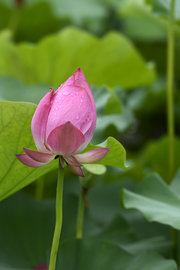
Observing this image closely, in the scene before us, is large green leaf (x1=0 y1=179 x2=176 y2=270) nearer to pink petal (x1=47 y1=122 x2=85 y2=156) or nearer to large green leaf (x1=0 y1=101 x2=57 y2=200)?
large green leaf (x1=0 y1=101 x2=57 y2=200)

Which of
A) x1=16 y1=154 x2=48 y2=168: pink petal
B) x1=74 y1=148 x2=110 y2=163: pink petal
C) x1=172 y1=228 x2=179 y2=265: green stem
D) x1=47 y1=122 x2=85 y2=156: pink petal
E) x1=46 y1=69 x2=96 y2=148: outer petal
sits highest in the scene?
x1=46 y1=69 x2=96 y2=148: outer petal

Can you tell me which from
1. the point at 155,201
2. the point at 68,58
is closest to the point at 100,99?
the point at 155,201

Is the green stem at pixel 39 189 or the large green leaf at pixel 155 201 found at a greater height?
the large green leaf at pixel 155 201

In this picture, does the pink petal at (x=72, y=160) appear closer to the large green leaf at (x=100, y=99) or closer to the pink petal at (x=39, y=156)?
the pink petal at (x=39, y=156)

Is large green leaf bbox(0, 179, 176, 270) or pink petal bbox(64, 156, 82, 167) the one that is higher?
pink petal bbox(64, 156, 82, 167)

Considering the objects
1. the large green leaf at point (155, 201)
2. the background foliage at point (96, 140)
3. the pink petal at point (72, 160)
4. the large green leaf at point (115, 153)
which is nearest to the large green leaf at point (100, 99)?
the background foliage at point (96, 140)

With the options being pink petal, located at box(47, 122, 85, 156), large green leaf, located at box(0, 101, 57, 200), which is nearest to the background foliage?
large green leaf, located at box(0, 101, 57, 200)

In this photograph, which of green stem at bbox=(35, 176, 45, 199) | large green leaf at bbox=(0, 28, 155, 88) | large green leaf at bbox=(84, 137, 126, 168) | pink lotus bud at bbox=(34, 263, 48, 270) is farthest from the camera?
large green leaf at bbox=(0, 28, 155, 88)

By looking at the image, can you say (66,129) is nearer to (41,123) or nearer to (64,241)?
(41,123)

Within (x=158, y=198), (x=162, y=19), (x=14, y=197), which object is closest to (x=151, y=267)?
(x=158, y=198)
